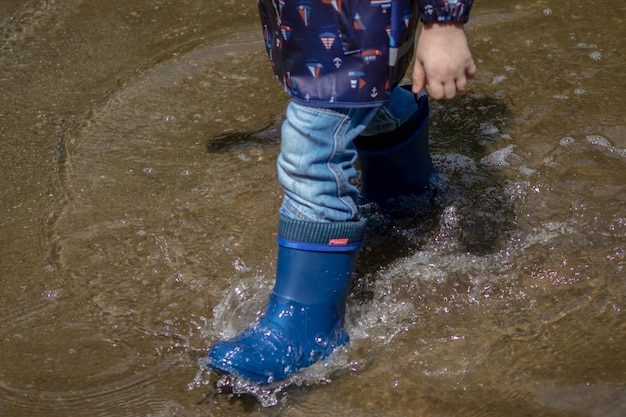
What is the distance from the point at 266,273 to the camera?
8.02 feet

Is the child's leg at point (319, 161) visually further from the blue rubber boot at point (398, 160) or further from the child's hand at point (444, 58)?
the blue rubber boot at point (398, 160)

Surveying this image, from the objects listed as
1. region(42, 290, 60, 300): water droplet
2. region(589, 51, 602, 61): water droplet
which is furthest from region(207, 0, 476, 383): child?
region(589, 51, 602, 61): water droplet

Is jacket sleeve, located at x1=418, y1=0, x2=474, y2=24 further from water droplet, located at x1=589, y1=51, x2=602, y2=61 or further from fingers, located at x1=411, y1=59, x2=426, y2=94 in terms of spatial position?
water droplet, located at x1=589, y1=51, x2=602, y2=61

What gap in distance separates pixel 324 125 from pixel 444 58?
0.28m

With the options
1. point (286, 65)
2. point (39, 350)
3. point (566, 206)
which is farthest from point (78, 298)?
point (566, 206)

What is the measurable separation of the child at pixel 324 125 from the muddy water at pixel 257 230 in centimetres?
10

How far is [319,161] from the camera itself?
2.02 meters

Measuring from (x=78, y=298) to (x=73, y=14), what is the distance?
180 cm

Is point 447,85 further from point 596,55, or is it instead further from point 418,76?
point 596,55

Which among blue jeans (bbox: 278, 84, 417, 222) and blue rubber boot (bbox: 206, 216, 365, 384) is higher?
blue jeans (bbox: 278, 84, 417, 222)

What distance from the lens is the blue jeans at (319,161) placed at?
2.00 metres

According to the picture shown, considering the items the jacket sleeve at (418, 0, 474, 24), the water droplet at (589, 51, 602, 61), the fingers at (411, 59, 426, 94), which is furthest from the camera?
the water droplet at (589, 51, 602, 61)

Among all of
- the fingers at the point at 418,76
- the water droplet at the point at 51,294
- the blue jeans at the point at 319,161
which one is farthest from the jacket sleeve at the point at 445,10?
the water droplet at the point at 51,294

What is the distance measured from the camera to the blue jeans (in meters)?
2.00
